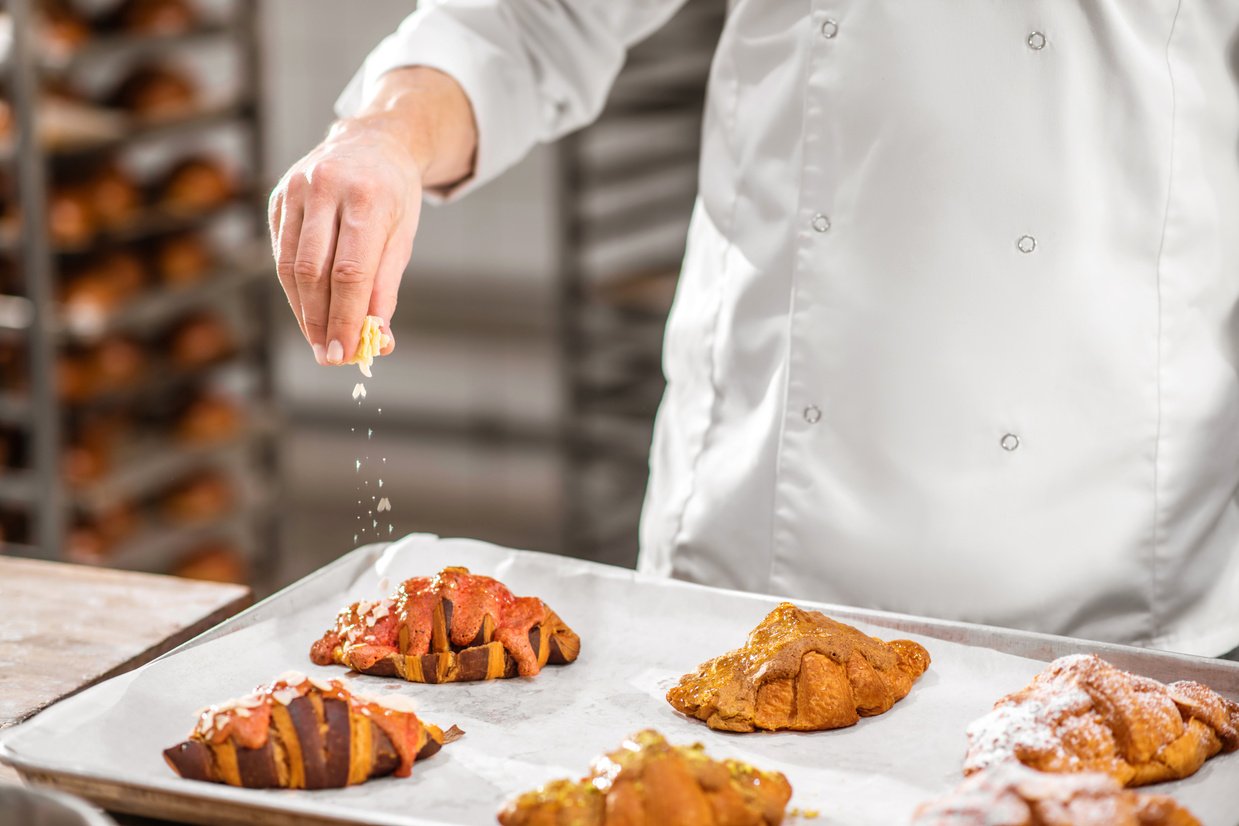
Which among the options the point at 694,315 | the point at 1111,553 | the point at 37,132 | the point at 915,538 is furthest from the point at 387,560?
the point at 37,132

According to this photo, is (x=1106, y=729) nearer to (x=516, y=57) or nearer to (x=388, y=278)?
(x=388, y=278)

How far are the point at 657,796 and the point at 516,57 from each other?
1203 mm

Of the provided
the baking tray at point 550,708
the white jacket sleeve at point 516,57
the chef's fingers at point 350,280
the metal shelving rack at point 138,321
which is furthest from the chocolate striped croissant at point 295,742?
the metal shelving rack at point 138,321

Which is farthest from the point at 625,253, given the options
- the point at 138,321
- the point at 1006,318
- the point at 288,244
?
the point at 288,244

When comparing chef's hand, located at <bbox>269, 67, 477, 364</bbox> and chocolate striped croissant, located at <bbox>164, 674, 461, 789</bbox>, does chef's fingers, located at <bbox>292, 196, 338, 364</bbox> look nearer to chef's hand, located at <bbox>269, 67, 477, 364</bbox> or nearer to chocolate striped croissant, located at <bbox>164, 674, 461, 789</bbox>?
chef's hand, located at <bbox>269, 67, 477, 364</bbox>

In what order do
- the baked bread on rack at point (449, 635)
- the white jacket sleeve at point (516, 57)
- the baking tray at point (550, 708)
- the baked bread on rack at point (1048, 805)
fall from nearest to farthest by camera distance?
the baked bread on rack at point (1048, 805), the baking tray at point (550, 708), the baked bread on rack at point (449, 635), the white jacket sleeve at point (516, 57)

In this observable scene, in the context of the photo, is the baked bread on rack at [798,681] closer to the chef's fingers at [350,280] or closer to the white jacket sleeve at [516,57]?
the chef's fingers at [350,280]

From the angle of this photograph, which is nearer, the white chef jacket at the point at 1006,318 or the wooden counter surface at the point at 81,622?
the wooden counter surface at the point at 81,622

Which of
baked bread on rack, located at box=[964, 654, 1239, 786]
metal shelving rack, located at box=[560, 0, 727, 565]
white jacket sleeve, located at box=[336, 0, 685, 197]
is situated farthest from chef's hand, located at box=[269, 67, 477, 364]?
metal shelving rack, located at box=[560, 0, 727, 565]

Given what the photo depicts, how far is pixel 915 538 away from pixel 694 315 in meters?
0.45

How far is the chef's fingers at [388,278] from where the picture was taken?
4.85ft

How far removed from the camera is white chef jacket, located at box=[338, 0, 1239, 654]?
1599mm

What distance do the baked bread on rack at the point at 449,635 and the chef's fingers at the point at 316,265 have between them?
0.94ft

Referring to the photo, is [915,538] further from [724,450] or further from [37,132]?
[37,132]
